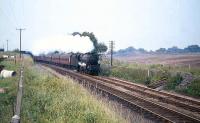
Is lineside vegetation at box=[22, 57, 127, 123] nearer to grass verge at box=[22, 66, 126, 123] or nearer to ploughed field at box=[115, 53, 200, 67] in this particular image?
grass verge at box=[22, 66, 126, 123]

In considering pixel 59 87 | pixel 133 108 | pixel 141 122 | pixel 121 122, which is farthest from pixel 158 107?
pixel 59 87

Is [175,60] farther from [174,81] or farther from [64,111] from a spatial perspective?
[64,111]

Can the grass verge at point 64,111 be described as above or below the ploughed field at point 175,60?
below

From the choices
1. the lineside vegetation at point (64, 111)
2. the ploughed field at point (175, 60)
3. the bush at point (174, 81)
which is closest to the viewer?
the lineside vegetation at point (64, 111)

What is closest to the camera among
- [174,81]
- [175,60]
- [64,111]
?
[64,111]

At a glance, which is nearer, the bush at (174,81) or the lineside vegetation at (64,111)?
the lineside vegetation at (64,111)

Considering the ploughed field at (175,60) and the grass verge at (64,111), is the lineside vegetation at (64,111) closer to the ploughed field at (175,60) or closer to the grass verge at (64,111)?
the grass verge at (64,111)

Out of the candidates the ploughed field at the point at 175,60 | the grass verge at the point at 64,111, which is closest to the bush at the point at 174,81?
the grass verge at the point at 64,111

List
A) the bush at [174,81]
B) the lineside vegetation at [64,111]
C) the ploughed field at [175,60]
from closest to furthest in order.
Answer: the lineside vegetation at [64,111], the bush at [174,81], the ploughed field at [175,60]

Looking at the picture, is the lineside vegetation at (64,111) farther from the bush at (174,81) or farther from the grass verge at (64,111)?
the bush at (174,81)

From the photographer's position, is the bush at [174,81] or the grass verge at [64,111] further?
the bush at [174,81]

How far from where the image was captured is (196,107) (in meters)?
15.7

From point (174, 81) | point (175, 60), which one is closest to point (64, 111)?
point (174, 81)

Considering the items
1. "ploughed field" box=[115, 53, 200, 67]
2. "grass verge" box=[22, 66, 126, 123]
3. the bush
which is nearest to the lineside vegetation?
"grass verge" box=[22, 66, 126, 123]
